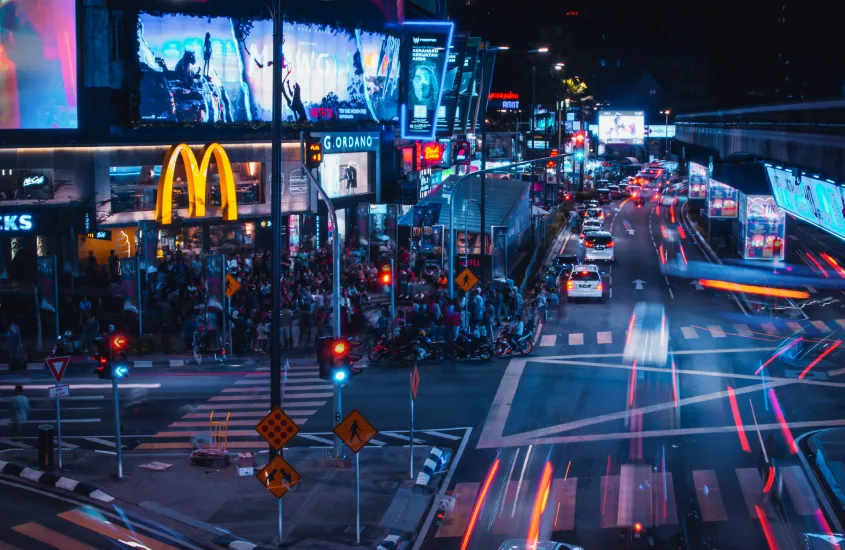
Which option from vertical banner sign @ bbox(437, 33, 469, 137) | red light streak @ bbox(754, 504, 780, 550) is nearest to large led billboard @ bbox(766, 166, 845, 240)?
red light streak @ bbox(754, 504, 780, 550)

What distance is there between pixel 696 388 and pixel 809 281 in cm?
2242

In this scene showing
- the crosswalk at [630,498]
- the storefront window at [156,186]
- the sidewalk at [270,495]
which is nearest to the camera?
the sidewalk at [270,495]

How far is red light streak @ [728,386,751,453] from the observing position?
2040cm

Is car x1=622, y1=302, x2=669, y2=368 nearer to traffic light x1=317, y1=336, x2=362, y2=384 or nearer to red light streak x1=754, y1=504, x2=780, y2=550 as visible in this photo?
red light streak x1=754, y1=504, x2=780, y2=550

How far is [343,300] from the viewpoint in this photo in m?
33.7

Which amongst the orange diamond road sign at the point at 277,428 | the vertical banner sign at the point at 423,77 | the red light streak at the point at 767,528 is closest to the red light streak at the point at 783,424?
the red light streak at the point at 767,528

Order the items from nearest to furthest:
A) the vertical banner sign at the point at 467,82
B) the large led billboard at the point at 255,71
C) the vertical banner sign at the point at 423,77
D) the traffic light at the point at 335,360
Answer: the traffic light at the point at 335,360
the large led billboard at the point at 255,71
the vertical banner sign at the point at 423,77
the vertical banner sign at the point at 467,82

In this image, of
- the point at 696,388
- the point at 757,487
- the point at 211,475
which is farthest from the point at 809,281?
the point at 211,475

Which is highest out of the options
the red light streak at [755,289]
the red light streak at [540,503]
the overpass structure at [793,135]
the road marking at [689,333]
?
the overpass structure at [793,135]

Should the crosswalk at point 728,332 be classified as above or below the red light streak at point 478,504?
above

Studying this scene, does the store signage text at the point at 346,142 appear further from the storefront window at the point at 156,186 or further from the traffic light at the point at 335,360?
the traffic light at the point at 335,360

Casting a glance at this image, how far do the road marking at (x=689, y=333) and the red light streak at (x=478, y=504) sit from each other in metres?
15.8

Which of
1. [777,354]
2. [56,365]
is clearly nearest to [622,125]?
[777,354]

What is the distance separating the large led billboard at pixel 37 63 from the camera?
36250mm
